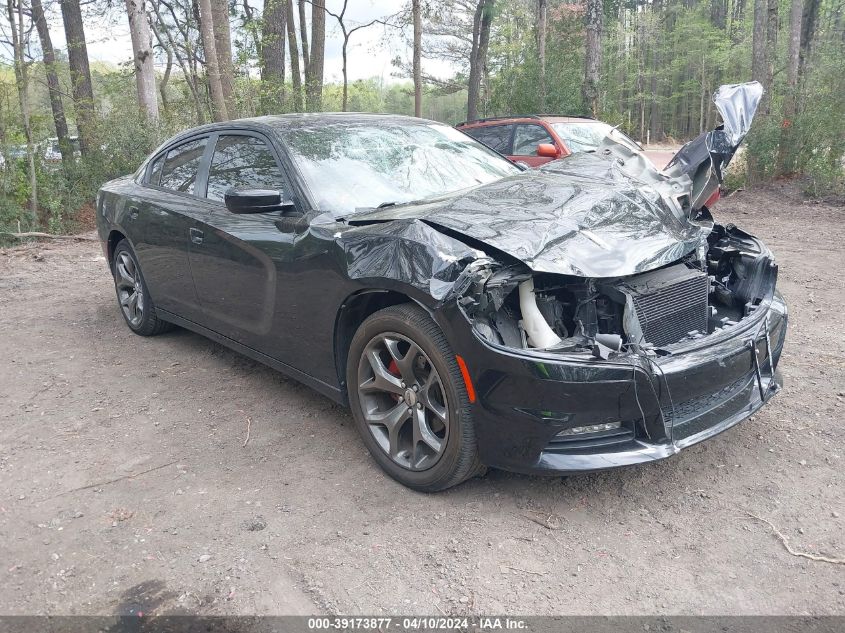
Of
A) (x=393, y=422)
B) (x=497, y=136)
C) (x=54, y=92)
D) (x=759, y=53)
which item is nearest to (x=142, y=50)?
(x=54, y=92)

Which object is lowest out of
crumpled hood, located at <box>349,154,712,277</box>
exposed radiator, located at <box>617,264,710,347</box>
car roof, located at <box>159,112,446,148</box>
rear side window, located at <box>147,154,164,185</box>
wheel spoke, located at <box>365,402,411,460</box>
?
wheel spoke, located at <box>365,402,411,460</box>

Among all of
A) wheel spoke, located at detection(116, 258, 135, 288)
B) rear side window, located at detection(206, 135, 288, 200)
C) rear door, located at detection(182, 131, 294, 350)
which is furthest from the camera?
wheel spoke, located at detection(116, 258, 135, 288)

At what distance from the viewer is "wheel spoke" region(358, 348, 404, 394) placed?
3.07 meters

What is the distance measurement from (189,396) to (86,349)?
1.53 meters

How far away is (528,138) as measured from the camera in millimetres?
10070

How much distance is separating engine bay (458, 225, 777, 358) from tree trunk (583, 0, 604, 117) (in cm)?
1332

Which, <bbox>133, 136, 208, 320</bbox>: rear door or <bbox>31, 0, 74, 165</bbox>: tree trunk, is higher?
<bbox>31, 0, 74, 165</bbox>: tree trunk

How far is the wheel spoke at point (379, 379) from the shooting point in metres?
3.07

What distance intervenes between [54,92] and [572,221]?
42.5 feet

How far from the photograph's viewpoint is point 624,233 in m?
3.10

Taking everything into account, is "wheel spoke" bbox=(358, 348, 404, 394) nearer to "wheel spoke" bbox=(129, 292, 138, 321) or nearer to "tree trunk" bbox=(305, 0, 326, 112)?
"wheel spoke" bbox=(129, 292, 138, 321)

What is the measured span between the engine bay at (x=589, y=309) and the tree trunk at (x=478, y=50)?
19.1m

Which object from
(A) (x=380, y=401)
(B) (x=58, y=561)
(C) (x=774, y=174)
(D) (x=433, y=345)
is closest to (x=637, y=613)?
(D) (x=433, y=345)

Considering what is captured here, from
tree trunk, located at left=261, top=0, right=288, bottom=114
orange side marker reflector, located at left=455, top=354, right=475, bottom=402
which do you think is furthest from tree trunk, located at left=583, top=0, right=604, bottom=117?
orange side marker reflector, located at left=455, top=354, right=475, bottom=402
